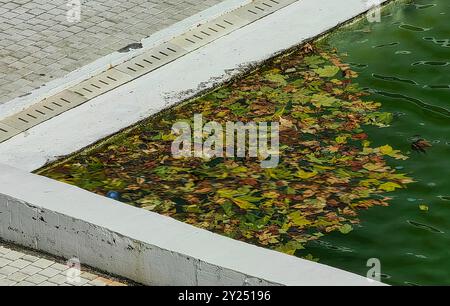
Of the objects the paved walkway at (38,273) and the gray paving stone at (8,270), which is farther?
the gray paving stone at (8,270)

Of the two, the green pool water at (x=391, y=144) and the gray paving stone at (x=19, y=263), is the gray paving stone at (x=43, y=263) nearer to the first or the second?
the gray paving stone at (x=19, y=263)

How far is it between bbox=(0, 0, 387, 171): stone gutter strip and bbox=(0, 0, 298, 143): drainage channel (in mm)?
72

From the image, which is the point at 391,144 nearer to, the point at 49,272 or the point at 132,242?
the point at 132,242

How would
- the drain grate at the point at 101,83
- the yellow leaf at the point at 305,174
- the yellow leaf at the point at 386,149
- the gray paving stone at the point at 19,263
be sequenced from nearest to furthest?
the gray paving stone at the point at 19,263 < the yellow leaf at the point at 305,174 < the yellow leaf at the point at 386,149 < the drain grate at the point at 101,83

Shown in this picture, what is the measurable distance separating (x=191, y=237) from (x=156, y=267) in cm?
31

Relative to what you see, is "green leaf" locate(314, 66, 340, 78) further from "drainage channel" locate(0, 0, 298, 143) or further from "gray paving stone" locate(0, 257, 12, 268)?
"gray paving stone" locate(0, 257, 12, 268)

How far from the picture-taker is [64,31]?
11227 mm

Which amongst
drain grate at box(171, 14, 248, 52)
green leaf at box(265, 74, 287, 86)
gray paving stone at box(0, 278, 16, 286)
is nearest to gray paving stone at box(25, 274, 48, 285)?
gray paving stone at box(0, 278, 16, 286)

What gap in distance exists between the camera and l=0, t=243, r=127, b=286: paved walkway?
307 inches

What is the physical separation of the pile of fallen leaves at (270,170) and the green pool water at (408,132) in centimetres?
14

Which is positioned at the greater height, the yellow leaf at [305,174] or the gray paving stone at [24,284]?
the yellow leaf at [305,174]

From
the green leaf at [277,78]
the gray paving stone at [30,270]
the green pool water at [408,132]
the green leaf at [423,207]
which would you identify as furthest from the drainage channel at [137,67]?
the green leaf at [423,207]

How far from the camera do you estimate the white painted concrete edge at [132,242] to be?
7.25m

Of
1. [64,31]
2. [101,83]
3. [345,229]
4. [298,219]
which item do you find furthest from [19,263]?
[64,31]
